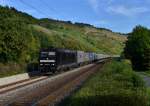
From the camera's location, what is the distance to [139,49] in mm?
119875

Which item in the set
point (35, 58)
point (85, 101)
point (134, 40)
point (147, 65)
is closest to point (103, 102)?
point (85, 101)

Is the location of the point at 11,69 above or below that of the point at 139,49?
below

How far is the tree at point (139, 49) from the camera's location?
11769cm

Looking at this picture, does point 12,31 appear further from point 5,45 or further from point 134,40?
point 134,40

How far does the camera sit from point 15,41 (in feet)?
200

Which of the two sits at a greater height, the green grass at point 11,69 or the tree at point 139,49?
the tree at point 139,49

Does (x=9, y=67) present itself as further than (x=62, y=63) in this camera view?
No

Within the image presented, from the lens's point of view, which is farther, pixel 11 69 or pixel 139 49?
pixel 139 49

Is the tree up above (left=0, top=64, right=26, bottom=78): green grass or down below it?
above

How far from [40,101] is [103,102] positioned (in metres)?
10.2

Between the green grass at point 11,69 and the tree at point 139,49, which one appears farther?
Result: the tree at point 139,49

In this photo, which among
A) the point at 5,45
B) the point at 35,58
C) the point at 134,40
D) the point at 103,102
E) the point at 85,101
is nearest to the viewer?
the point at 103,102

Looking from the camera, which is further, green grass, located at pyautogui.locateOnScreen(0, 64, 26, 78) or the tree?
the tree

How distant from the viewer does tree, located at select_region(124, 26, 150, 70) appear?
117688 millimetres
